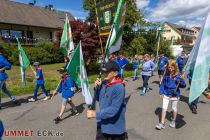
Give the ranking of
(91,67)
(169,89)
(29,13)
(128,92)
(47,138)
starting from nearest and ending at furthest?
(47,138) < (169,89) < (128,92) < (91,67) < (29,13)

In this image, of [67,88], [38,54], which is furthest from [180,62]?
[38,54]

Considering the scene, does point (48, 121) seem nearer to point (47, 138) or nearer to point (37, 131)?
point (37, 131)

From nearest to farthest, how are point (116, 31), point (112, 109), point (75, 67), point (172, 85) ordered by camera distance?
point (112, 109) < point (75, 67) < point (116, 31) < point (172, 85)

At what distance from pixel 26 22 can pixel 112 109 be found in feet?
98.1

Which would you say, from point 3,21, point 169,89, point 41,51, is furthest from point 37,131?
point 3,21

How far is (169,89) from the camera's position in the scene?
5.35 metres

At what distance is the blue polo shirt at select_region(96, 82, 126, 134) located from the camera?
2938mm

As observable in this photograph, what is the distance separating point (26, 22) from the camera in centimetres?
2997

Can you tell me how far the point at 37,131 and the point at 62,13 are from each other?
3853 cm

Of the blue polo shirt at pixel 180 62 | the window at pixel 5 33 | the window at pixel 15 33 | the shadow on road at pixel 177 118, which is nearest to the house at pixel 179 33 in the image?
the window at pixel 15 33

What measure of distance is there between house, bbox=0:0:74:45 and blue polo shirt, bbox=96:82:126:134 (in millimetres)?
25883

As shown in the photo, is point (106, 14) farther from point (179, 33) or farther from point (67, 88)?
point (179, 33)

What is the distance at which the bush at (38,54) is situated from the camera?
22.5 metres

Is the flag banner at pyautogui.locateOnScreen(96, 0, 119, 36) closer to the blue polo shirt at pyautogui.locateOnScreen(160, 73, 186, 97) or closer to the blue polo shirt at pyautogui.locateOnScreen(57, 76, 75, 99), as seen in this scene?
the blue polo shirt at pyautogui.locateOnScreen(57, 76, 75, 99)
